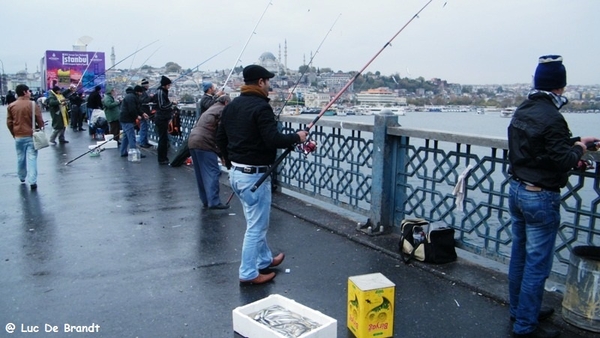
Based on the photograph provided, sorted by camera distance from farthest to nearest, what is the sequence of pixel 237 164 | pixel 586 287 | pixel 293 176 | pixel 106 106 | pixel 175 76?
pixel 106 106 < pixel 175 76 < pixel 293 176 < pixel 237 164 < pixel 586 287

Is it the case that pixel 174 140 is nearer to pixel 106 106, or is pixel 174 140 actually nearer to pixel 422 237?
pixel 106 106

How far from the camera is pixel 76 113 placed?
2319 centimetres

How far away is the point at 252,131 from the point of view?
451cm

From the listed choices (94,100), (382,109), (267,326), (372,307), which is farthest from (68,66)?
(372,307)

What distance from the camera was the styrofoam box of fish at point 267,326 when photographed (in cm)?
354

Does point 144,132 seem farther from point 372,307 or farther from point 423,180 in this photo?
point 372,307

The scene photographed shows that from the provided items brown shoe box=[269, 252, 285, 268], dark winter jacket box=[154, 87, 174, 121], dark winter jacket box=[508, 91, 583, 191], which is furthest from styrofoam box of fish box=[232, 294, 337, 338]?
dark winter jacket box=[154, 87, 174, 121]

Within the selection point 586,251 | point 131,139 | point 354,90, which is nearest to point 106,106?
point 131,139

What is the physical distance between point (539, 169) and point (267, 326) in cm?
224

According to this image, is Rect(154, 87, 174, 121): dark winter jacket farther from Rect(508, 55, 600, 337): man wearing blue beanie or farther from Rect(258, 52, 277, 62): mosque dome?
Rect(508, 55, 600, 337): man wearing blue beanie

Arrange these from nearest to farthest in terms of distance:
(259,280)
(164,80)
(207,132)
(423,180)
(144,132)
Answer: (259,280)
(423,180)
(207,132)
(164,80)
(144,132)

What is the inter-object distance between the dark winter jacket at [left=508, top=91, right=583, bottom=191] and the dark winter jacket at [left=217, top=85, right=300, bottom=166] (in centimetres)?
185

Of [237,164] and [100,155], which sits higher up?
[237,164]

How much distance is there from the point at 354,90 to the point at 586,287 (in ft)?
10.2
